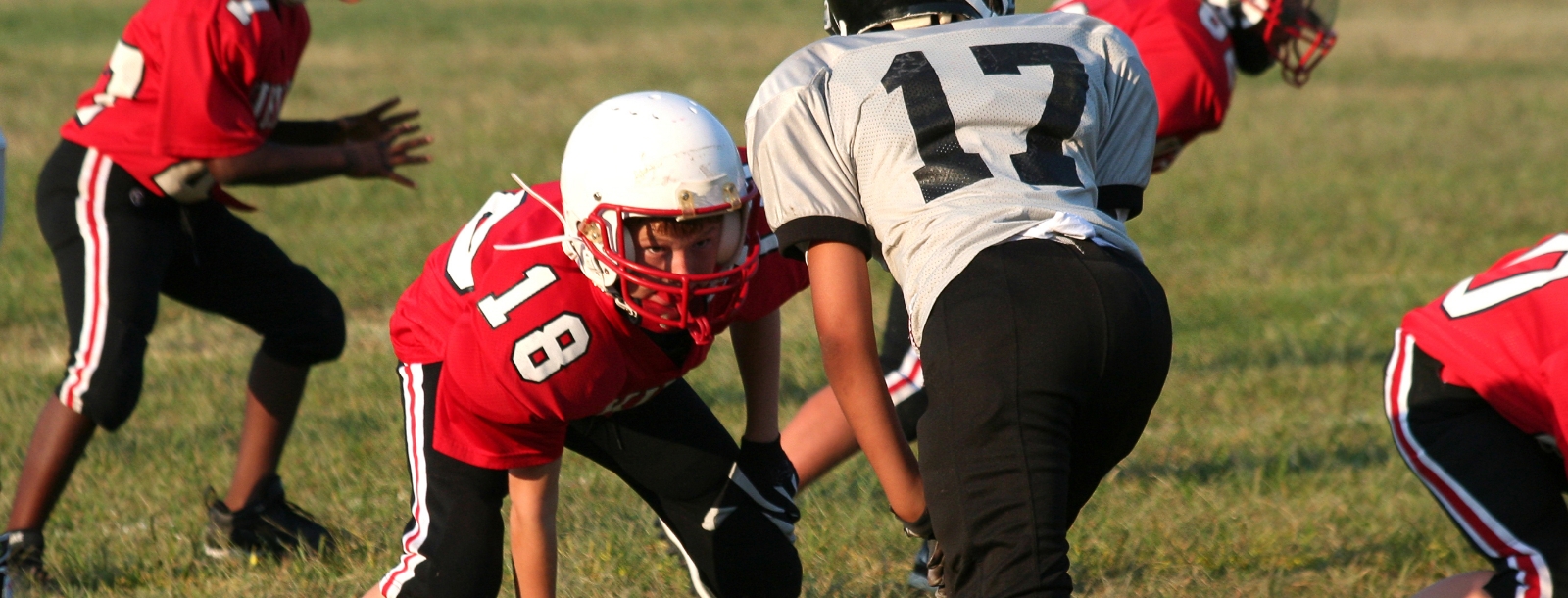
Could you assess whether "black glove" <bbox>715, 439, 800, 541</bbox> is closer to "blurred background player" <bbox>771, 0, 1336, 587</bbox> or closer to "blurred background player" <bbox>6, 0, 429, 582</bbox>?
"blurred background player" <bbox>771, 0, 1336, 587</bbox>

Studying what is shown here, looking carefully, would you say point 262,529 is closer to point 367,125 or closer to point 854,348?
point 367,125

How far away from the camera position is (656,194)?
2.95 metres

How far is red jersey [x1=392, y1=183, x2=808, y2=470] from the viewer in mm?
2990

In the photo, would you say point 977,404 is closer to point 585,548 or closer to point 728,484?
point 728,484

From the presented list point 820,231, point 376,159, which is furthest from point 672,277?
point 376,159

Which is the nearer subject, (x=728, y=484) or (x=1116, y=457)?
(x=1116, y=457)

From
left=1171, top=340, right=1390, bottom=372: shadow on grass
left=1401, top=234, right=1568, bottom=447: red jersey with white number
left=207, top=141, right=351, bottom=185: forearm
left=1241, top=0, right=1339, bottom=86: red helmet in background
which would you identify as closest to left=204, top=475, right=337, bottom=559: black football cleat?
left=207, top=141, right=351, bottom=185: forearm

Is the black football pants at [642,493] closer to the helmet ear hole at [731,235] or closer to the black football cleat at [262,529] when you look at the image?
the helmet ear hole at [731,235]

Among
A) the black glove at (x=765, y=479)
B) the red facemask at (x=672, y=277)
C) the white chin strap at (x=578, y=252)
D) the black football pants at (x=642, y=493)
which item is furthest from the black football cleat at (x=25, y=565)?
the red facemask at (x=672, y=277)

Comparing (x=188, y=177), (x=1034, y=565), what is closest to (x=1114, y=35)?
(x=1034, y=565)

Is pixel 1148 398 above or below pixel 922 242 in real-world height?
below

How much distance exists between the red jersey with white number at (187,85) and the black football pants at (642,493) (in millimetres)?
1189

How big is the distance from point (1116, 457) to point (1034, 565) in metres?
0.31

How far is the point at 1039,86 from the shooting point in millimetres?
2588
